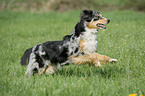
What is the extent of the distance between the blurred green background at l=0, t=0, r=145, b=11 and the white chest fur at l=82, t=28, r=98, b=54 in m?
10.4

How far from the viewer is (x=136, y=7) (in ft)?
46.8

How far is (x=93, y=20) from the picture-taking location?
309 cm

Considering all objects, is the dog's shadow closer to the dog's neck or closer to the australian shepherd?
the australian shepherd

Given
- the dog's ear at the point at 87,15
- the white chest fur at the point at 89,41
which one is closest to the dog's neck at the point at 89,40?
the white chest fur at the point at 89,41

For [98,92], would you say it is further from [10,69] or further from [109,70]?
[10,69]

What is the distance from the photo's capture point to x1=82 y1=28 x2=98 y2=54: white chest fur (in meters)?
3.04

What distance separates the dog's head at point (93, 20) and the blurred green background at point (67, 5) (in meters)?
10.3

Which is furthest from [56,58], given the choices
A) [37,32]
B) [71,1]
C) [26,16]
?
[71,1]

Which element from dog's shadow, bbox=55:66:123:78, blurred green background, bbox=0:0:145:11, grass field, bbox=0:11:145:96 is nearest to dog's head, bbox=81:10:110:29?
grass field, bbox=0:11:145:96

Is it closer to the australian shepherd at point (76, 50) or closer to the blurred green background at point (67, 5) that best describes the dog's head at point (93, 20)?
the australian shepherd at point (76, 50)

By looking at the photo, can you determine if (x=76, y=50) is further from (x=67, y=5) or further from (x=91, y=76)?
(x=67, y=5)

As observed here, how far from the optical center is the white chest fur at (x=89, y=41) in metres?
3.04

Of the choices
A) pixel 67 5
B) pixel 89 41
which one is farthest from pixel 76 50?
pixel 67 5

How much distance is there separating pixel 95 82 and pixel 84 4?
Result: 36.8 feet
